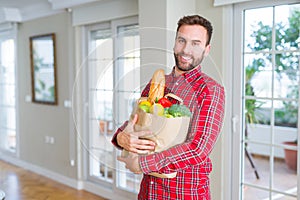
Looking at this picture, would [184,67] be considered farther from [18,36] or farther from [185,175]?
[18,36]

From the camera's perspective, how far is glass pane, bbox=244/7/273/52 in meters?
3.22

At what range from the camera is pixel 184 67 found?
4.50 ft

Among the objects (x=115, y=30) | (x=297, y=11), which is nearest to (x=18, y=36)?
(x=115, y=30)

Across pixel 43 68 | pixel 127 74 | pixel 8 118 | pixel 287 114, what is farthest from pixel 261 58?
pixel 8 118

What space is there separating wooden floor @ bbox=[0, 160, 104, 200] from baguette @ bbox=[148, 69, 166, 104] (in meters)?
3.68

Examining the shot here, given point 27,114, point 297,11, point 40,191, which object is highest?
point 297,11

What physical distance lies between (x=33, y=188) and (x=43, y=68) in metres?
1.71

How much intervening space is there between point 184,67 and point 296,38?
2.22m

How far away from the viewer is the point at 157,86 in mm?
1312

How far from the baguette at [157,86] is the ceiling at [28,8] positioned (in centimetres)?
361

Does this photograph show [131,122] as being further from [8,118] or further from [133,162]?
[8,118]

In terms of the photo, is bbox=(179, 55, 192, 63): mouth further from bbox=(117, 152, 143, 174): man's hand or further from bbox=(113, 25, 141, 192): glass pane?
bbox=(117, 152, 143, 174): man's hand

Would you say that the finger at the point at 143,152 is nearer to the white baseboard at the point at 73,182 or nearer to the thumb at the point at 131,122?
the thumb at the point at 131,122

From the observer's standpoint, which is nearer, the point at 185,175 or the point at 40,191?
the point at 185,175
